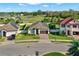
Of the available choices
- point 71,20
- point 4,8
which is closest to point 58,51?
point 71,20

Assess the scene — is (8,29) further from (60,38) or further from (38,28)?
(60,38)

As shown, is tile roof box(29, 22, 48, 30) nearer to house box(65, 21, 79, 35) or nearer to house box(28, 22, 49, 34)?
house box(28, 22, 49, 34)

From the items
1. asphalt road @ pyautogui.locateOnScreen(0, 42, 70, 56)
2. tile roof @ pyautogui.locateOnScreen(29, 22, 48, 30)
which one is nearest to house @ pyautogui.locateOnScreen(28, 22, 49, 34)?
tile roof @ pyautogui.locateOnScreen(29, 22, 48, 30)

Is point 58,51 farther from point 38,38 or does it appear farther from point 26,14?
point 26,14

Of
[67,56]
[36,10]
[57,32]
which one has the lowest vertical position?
[67,56]

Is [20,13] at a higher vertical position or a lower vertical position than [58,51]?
higher

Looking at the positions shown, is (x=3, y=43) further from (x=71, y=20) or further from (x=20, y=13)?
(x=71, y=20)
